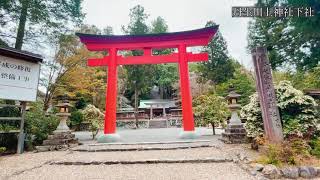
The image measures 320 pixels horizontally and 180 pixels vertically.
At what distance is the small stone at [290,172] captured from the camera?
4.40 metres

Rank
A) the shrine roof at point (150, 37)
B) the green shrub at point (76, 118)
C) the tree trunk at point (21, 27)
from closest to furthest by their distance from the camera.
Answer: the shrine roof at point (150, 37), the tree trunk at point (21, 27), the green shrub at point (76, 118)

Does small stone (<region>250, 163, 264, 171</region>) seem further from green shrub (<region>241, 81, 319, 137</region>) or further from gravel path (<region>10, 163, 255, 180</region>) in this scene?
green shrub (<region>241, 81, 319, 137</region>)

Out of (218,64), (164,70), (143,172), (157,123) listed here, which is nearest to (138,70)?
(157,123)

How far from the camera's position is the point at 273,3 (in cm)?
1077

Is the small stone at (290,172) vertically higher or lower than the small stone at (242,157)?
lower

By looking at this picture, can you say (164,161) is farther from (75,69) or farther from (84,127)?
(84,127)

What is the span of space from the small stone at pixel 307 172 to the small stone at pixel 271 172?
17.9 inches

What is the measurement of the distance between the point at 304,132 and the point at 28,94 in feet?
29.0

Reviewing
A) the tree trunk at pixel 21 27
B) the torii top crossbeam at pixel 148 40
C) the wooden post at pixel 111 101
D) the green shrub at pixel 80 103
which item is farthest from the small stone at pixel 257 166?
the green shrub at pixel 80 103

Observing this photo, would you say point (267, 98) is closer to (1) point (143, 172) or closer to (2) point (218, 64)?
(1) point (143, 172)

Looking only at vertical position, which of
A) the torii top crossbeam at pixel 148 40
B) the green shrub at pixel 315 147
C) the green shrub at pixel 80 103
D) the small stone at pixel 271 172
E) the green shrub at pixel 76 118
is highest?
the torii top crossbeam at pixel 148 40

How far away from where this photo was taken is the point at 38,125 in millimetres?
9203

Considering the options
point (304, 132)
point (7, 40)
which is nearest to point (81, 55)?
point (7, 40)

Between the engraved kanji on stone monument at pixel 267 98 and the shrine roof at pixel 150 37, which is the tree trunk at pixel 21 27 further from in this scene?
the engraved kanji on stone monument at pixel 267 98
